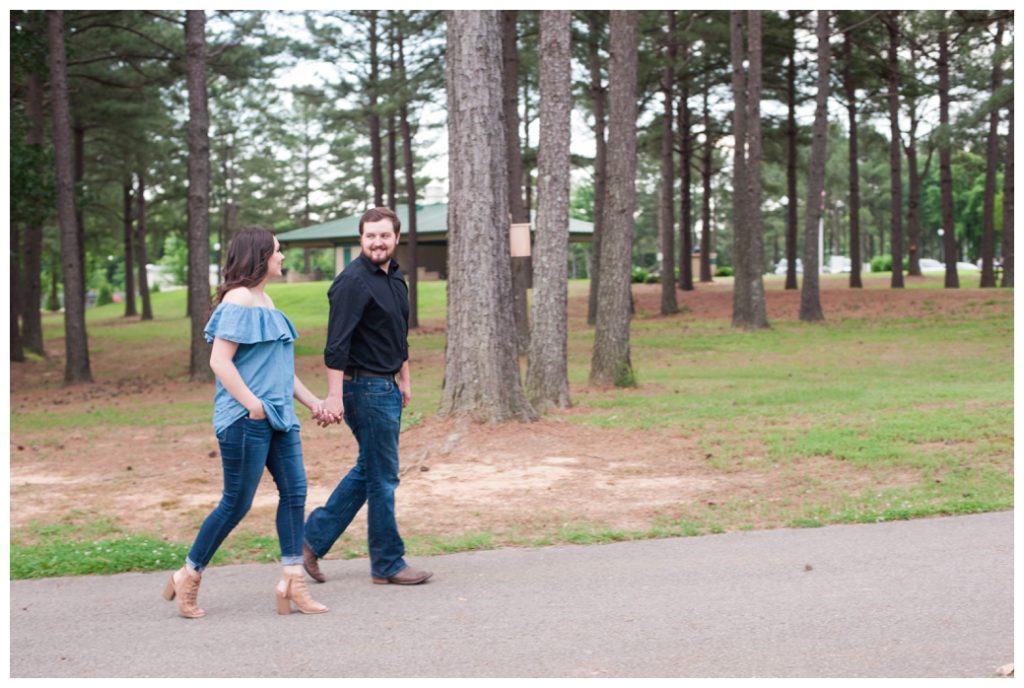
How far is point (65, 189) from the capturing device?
22500 millimetres

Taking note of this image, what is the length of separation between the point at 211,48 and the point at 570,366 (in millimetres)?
13727

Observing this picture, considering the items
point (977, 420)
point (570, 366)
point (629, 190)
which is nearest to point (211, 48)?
point (570, 366)

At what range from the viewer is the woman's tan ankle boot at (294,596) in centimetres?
560

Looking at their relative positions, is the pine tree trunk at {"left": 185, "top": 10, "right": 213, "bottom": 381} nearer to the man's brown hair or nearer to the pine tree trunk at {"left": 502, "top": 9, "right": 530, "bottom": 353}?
the pine tree trunk at {"left": 502, "top": 9, "right": 530, "bottom": 353}

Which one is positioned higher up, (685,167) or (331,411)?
(685,167)

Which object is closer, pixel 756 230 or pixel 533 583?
pixel 533 583

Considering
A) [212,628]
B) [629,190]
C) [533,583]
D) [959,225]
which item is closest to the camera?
[212,628]

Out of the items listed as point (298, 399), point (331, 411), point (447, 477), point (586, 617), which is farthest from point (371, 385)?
point (447, 477)

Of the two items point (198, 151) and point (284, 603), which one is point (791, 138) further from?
point (284, 603)

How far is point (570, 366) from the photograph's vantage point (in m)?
22.5

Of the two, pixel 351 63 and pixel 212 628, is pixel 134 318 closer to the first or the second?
pixel 351 63

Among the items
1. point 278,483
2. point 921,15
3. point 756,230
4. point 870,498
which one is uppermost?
point 921,15

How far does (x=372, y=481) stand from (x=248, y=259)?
134 centimetres

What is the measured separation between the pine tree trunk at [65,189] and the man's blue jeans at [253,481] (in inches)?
714
